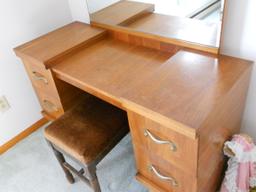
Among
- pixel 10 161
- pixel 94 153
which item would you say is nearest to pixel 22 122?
pixel 10 161

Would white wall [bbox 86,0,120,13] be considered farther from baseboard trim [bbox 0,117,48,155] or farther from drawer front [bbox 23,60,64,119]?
baseboard trim [bbox 0,117,48,155]

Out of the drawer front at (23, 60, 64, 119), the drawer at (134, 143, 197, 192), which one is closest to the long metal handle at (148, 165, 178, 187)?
the drawer at (134, 143, 197, 192)

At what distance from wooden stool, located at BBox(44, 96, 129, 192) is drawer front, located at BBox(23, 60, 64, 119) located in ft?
0.51

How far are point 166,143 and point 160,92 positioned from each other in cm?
19

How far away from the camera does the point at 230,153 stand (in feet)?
3.60

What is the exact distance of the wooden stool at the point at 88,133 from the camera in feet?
3.87

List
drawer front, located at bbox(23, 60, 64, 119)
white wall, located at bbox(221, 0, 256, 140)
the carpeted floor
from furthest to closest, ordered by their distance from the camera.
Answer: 1. the carpeted floor
2. drawer front, located at bbox(23, 60, 64, 119)
3. white wall, located at bbox(221, 0, 256, 140)

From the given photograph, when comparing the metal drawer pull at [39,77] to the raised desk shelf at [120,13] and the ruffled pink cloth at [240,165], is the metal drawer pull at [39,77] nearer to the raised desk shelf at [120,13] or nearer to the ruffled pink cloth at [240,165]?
the raised desk shelf at [120,13]

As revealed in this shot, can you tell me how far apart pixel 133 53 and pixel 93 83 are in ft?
1.06

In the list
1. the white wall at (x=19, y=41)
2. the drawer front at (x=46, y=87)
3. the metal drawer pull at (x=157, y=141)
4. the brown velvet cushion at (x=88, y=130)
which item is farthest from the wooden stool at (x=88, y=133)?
the white wall at (x=19, y=41)

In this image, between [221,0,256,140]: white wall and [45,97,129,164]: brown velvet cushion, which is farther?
[45,97,129,164]: brown velvet cushion

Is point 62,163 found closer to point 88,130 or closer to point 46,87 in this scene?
point 88,130

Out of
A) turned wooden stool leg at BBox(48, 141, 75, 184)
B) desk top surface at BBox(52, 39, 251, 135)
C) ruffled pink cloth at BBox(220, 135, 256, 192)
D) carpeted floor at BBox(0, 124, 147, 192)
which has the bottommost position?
carpeted floor at BBox(0, 124, 147, 192)

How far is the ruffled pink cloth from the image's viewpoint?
1.07 meters
